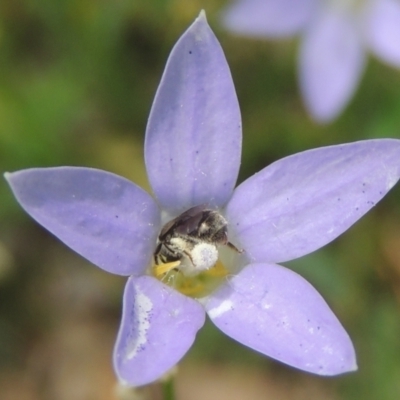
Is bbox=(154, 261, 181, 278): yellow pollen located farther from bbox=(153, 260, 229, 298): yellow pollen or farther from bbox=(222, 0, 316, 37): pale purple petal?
bbox=(222, 0, 316, 37): pale purple petal

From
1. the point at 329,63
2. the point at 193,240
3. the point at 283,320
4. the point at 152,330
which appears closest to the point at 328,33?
the point at 329,63

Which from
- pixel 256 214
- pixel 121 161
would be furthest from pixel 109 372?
pixel 256 214

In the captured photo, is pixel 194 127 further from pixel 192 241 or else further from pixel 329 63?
pixel 329 63

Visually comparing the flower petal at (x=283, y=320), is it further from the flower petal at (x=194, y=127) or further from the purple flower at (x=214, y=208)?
the flower petal at (x=194, y=127)

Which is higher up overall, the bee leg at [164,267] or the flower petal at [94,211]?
the flower petal at [94,211]

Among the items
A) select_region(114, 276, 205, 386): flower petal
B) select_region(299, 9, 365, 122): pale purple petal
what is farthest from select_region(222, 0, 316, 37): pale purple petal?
select_region(114, 276, 205, 386): flower petal

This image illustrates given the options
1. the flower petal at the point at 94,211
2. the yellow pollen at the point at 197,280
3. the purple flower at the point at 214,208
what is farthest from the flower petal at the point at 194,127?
the yellow pollen at the point at 197,280

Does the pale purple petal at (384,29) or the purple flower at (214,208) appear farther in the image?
the pale purple petal at (384,29)

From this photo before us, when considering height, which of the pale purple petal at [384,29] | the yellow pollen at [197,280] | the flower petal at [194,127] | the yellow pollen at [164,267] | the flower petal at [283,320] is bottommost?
the yellow pollen at [197,280]
